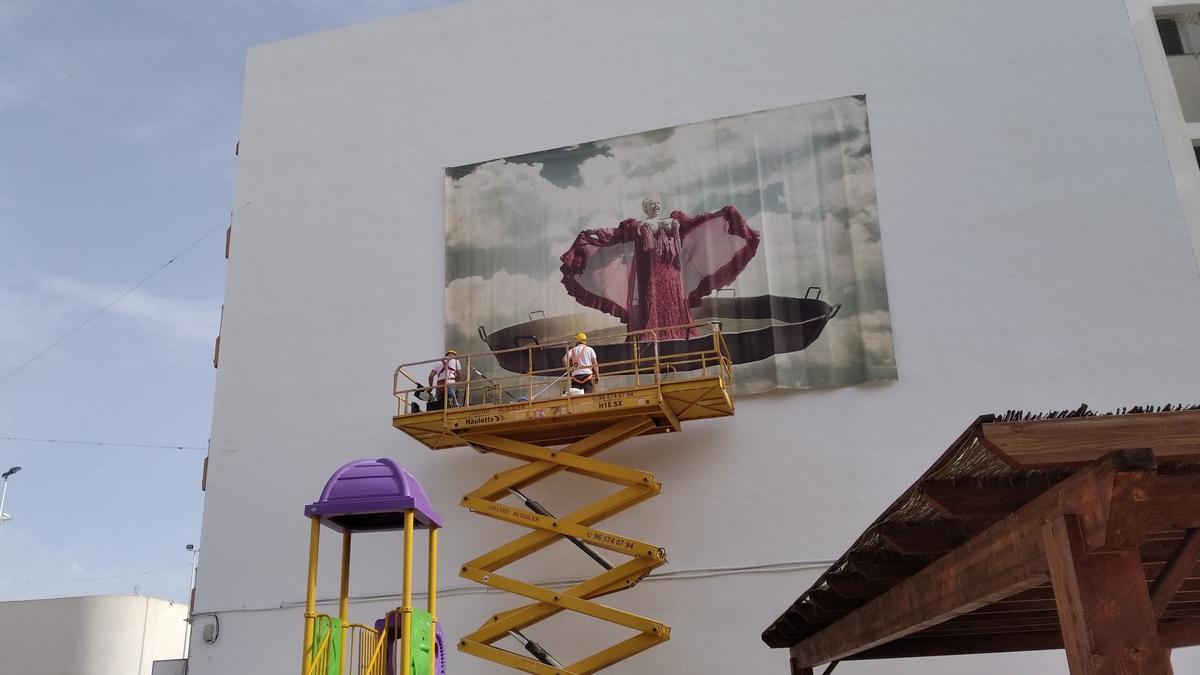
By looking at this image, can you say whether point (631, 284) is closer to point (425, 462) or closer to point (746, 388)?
point (746, 388)

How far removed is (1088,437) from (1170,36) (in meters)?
18.5

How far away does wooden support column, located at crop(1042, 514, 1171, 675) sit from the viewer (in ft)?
16.7

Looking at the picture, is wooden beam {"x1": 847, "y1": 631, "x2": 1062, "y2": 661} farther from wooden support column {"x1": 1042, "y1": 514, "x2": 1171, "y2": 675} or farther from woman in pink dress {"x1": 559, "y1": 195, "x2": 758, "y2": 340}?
woman in pink dress {"x1": 559, "y1": 195, "x2": 758, "y2": 340}

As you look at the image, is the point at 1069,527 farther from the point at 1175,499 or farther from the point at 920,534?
the point at 920,534

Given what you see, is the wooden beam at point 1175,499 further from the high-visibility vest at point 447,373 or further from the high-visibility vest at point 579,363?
the high-visibility vest at point 447,373

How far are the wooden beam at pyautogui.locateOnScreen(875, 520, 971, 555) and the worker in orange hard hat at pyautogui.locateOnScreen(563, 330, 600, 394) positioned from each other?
10485 mm

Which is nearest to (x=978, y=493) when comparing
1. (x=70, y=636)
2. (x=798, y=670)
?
(x=798, y=670)

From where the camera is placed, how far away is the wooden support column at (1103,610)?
510 centimetres

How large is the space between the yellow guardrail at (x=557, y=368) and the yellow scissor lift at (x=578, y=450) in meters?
0.04

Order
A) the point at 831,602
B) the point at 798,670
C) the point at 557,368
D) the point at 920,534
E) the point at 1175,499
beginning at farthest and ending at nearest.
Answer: the point at 557,368, the point at 798,670, the point at 831,602, the point at 920,534, the point at 1175,499

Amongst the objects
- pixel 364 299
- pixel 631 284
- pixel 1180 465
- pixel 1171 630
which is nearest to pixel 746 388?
pixel 631 284

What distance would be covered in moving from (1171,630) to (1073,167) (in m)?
11.1

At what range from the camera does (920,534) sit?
7148 mm

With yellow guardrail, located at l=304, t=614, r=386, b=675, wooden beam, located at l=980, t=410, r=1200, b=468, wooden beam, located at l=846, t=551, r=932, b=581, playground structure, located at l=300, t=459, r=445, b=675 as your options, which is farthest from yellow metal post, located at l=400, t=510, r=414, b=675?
wooden beam, located at l=980, t=410, r=1200, b=468
